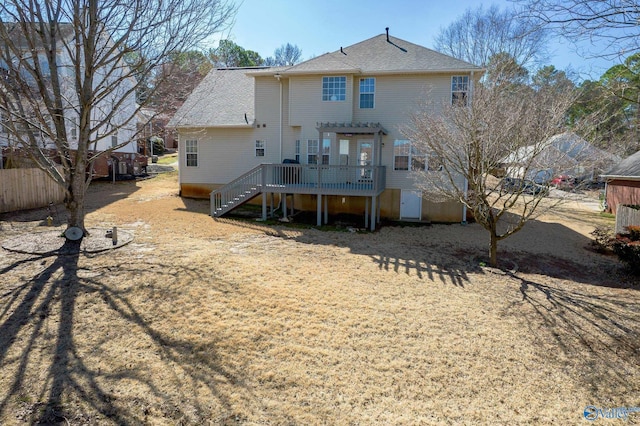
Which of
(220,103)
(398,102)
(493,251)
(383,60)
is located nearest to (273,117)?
(220,103)

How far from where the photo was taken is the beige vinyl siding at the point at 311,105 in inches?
640

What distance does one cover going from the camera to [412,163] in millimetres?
16453

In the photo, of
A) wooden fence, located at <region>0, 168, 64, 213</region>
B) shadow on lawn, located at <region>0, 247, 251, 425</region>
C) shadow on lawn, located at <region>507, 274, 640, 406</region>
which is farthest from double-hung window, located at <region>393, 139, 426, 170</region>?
wooden fence, located at <region>0, 168, 64, 213</region>

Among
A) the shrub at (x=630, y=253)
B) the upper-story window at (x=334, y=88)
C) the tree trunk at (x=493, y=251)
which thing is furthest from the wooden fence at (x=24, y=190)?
the shrub at (x=630, y=253)

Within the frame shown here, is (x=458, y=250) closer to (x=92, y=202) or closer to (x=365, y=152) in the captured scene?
(x=365, y=152)

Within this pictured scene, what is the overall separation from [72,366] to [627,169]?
25.5m

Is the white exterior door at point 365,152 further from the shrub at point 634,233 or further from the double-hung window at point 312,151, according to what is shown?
the shrub at point 634,233

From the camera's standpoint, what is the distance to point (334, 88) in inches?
643

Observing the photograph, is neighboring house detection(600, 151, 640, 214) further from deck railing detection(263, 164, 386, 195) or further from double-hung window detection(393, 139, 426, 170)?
deck railing detection(263, 164, 386, 195)

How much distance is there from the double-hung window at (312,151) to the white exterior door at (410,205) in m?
4.26

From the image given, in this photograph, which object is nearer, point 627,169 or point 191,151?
point 191,151

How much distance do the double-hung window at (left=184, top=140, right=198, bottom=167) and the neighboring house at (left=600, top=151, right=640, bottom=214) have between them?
21522mm

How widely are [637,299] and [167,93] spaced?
13.4 meters

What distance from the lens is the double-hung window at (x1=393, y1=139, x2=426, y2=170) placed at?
16.4 metres
